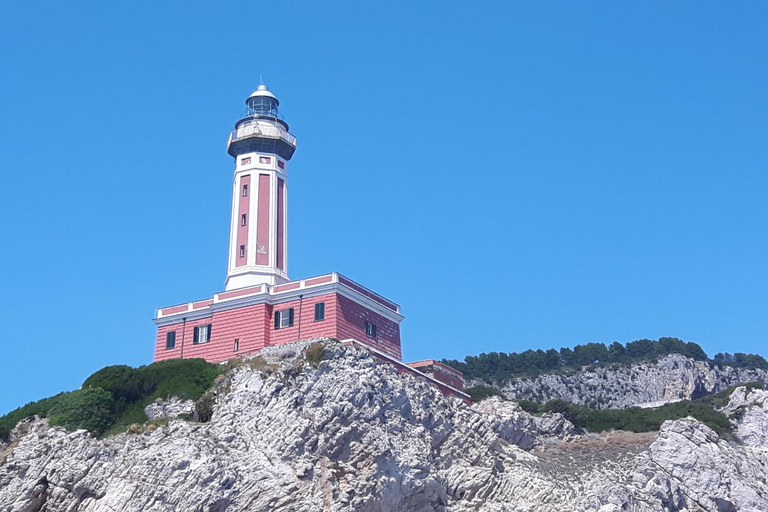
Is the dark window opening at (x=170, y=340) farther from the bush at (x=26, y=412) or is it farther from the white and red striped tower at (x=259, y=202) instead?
the bush at (x=26, y=412)

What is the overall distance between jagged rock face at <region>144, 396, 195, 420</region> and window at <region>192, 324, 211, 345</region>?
7911 millimetres

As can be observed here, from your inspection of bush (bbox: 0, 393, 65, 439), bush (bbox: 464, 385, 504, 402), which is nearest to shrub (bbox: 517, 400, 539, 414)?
bush (bbox: 464, 385, 504, 402)

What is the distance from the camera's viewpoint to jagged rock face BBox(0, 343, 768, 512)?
47.5m

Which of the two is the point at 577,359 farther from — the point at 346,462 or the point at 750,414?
the point at 346,462

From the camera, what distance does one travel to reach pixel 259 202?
2591 inches

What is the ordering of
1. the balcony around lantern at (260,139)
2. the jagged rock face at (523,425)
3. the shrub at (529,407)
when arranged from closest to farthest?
the jagged rock face at (523,425), the balcony around lantern at (260,139), the shrub at (529,407)

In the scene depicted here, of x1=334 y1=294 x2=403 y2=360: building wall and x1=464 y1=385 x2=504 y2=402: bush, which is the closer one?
x1=334 y1=294 x2=403 y2=360: building wall

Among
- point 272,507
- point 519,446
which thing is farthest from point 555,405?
point 272,507

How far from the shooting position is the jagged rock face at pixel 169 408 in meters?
53.5

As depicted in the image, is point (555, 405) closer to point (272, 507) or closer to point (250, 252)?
point (250, 252)

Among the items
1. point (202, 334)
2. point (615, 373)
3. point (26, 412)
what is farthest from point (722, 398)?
point (26, 412)

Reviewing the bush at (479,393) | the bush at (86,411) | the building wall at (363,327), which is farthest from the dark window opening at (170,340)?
the bush at (479,393)

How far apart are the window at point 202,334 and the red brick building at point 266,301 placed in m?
0.06

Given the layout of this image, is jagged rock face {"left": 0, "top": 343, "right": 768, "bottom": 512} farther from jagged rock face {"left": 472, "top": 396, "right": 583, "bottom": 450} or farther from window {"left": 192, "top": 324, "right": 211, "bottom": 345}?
window {"left": 192, "top": 324, "right": 211, "bottom": 345}
